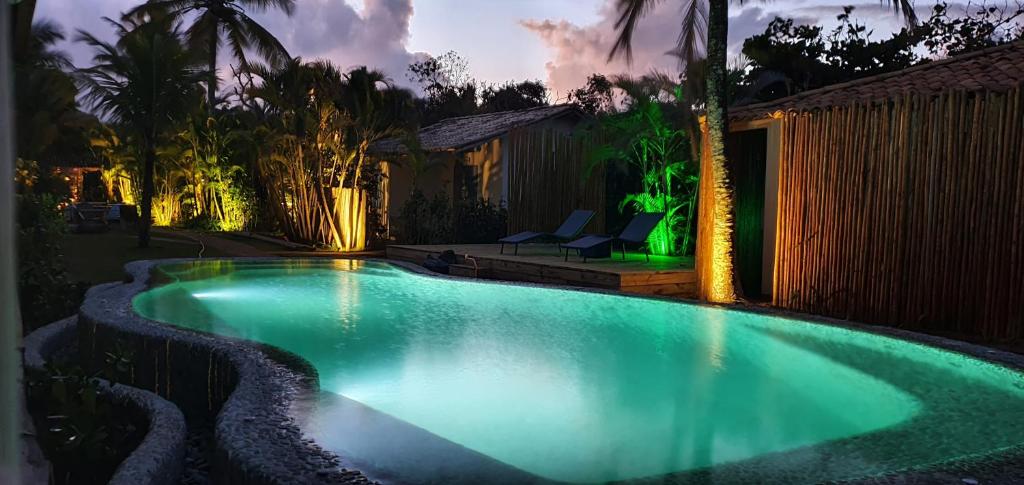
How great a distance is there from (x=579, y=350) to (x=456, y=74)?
1406 inches

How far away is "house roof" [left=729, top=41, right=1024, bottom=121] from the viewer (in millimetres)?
6473

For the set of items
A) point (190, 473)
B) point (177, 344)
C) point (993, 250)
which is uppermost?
point (993, 250)

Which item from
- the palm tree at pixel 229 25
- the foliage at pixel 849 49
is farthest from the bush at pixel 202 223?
the foliage at pixel 849 49

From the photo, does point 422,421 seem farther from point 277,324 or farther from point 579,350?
point 277,324

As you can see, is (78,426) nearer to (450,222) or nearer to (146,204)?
(146,204)

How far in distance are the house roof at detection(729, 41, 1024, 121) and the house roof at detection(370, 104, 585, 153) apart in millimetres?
7180

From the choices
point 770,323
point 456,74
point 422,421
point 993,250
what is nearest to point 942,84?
point 993,250

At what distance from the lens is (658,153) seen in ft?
37.7

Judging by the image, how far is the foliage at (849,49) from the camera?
19.3m

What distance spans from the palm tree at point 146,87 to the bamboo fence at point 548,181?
238 inches

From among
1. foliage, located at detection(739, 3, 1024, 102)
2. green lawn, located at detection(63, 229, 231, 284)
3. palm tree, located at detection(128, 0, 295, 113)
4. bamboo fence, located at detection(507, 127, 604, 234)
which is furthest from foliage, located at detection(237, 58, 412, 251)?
palm tree, located at detection(128, 0, 295, 113)

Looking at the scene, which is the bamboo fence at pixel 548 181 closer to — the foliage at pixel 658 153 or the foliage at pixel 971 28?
the foliage at pixel 658 153

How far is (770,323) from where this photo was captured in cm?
638

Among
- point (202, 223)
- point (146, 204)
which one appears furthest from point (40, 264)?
point (202, 223)
